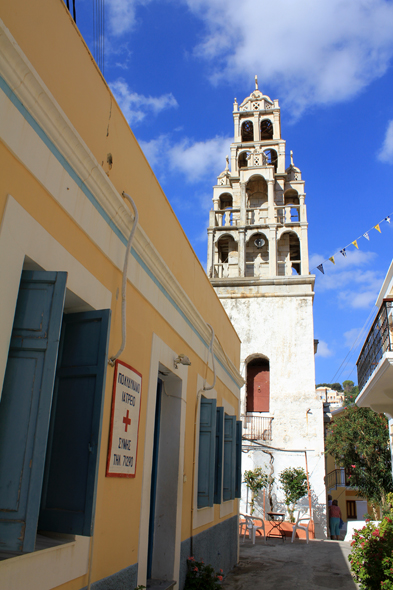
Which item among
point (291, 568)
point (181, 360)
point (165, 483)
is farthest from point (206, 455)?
point (291, 568)

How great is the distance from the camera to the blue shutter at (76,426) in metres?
3.05

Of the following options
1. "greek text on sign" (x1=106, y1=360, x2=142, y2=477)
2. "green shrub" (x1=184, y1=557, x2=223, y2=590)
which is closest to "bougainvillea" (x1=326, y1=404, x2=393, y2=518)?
"green shrub" (x1=184, y1=557, x2=223, y2=590)

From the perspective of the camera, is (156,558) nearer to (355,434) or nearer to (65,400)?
(65,400)

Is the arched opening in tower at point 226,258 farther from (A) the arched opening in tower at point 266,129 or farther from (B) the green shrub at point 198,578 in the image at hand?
(B) the green shrub at point 198,578

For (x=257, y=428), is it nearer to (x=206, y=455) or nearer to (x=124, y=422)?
(x=206, y=455)

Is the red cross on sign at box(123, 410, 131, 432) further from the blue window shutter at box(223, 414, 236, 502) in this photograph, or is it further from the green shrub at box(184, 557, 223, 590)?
the blue window shutter at box(223, 414, 236, 502)

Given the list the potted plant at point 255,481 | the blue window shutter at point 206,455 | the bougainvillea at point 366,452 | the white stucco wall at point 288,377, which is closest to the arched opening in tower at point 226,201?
the white stucco wall at point 288,377

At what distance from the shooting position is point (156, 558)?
210 inches

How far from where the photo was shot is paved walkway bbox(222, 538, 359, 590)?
7.52 meters

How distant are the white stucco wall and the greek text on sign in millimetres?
13615

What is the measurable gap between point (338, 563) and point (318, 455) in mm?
7313

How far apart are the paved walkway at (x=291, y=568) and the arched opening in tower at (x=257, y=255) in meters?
10.6

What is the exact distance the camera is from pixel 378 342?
9961mm

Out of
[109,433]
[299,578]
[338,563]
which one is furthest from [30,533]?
[338,563]
